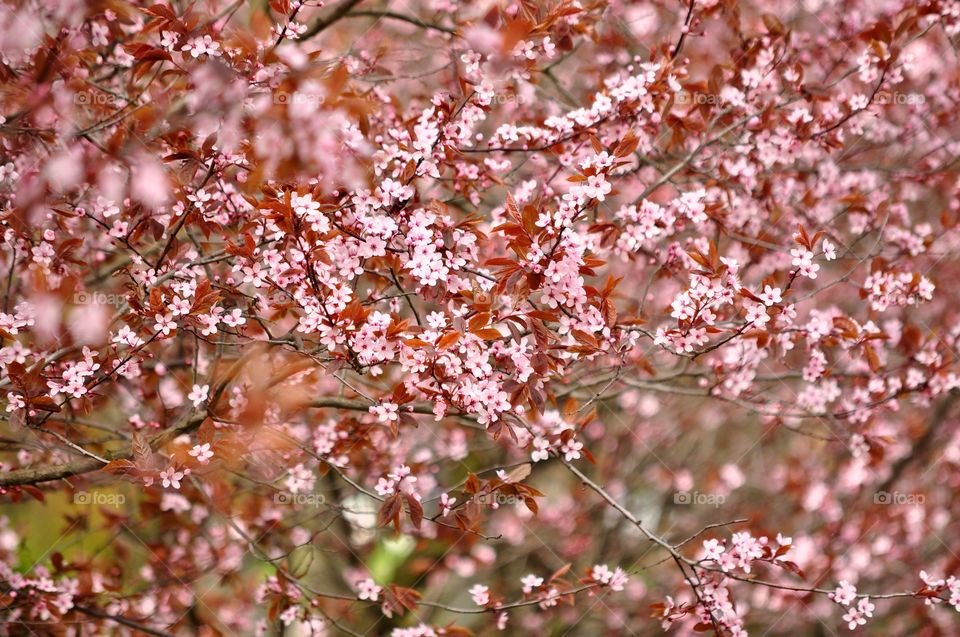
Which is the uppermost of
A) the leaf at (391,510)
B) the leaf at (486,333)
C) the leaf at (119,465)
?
the leaf at (486,333)

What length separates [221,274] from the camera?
3131mm

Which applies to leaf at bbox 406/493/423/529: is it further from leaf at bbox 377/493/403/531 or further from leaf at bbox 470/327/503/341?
leaf at bbox 470/327/503/341

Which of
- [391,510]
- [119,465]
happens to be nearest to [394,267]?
[391,510]

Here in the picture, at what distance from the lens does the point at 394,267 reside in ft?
8.91

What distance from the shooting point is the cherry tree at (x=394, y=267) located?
8.31 feet

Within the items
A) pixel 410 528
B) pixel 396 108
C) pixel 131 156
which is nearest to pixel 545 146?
pixel 396 108

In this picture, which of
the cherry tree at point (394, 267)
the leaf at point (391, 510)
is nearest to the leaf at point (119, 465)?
the cherry tree at point (394, 267)

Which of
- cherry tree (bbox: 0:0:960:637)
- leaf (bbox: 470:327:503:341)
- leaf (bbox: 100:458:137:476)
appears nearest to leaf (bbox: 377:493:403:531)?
cherry tree (bbox: 0:0:960:637)

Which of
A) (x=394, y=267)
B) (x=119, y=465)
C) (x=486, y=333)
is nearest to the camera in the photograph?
(x=486, y=333)

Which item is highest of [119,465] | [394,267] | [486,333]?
[394,267]

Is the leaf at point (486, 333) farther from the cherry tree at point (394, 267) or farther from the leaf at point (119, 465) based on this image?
the leaf at point (119, 465)

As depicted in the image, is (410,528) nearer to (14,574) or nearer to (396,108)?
(14,574)

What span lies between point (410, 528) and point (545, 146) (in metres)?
2.42

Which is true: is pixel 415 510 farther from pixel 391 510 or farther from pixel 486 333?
pixel 486 333
